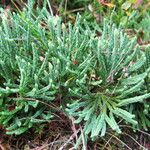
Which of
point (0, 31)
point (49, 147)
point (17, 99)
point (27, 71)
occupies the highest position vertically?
point (0, 31)

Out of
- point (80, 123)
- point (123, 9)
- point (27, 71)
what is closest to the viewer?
point (27, 71)

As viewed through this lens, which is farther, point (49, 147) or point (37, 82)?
point (49, 147)

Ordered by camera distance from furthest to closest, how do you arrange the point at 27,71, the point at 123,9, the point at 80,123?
1. the point at 123,9
2. the point at 80,123
3. the point at 27,71

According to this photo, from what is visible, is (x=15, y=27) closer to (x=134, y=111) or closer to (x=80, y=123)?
(x=80, y=123)

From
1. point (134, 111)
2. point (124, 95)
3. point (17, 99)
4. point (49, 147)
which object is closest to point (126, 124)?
point (134, 111)

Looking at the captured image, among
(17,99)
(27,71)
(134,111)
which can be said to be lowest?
(134,111)

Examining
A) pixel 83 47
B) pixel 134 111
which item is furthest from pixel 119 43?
pixel 134 111

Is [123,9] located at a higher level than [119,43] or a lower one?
higher

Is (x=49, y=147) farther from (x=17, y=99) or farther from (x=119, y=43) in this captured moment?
(x=119, y=43)

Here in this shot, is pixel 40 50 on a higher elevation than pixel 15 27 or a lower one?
lower
